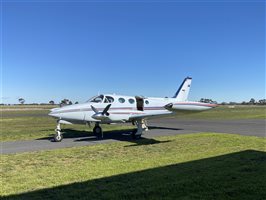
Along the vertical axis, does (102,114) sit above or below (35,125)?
above

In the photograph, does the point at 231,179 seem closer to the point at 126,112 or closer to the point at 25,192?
the point at 25,192

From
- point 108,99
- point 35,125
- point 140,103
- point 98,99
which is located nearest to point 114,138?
point 108,99

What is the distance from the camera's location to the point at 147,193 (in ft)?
21.8

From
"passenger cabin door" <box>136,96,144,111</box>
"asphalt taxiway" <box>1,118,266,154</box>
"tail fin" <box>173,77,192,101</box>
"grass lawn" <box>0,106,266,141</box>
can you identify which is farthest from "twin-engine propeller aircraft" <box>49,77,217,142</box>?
"tail fin" <box>173,77,192,101</box>

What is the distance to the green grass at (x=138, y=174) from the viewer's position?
22.0 ft

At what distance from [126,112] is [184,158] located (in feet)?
27.5

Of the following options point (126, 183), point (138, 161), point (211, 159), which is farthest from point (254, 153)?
point (126, 183)

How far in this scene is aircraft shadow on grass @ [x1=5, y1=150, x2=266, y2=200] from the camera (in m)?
6.52

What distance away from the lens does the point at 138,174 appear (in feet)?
27.9

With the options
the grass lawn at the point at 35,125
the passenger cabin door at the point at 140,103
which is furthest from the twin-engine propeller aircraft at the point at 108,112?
the grass lawn at the point at 35,125

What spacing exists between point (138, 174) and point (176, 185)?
1.55 m

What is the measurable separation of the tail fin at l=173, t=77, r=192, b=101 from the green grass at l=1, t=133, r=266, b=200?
45.9ft

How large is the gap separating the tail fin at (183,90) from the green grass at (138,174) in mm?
14003

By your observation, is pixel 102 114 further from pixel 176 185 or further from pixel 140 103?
pixel 176 185
